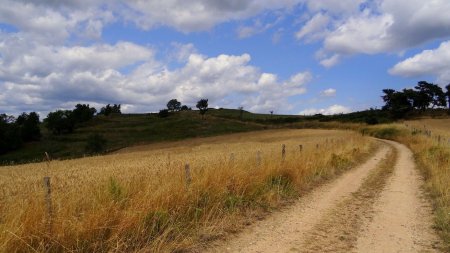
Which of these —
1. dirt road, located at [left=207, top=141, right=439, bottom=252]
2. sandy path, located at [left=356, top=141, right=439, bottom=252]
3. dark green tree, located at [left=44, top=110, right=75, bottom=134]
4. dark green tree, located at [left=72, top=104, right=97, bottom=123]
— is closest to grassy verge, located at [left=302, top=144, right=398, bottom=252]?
dirt road, located at [left=207, top=141, right=439, bottom=252]

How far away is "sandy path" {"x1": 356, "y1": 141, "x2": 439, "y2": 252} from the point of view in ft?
25.1

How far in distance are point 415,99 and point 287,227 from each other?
11247 centimetres

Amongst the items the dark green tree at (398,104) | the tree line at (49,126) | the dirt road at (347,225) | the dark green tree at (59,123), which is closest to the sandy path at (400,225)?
the dirt road at (347,225)

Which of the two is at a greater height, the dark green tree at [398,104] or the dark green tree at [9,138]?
the dark green tree at [398,104]

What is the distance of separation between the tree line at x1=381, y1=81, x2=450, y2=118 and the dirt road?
102342 mm

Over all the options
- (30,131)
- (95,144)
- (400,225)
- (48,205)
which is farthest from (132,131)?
(48,205)

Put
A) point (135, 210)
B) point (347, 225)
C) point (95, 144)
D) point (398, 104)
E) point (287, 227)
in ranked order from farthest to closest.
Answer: point (398, 104) → point (95, 144) → point (347, 225) → point (287, 227) → point (135, 210)

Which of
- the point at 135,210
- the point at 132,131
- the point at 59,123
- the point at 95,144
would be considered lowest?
the point at 95,144

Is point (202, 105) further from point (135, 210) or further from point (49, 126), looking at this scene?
point (135, 210)

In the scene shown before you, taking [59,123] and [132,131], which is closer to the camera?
[132,131]

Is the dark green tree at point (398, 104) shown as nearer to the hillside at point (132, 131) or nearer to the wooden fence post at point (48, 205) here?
the hillside at point (132, 131)

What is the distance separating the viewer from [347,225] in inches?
357

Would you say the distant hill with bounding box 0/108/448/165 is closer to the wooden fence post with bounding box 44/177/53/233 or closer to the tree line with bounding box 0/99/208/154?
the tree line with bounding box 0/99/208/154

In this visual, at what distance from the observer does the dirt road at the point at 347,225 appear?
7.55 m
